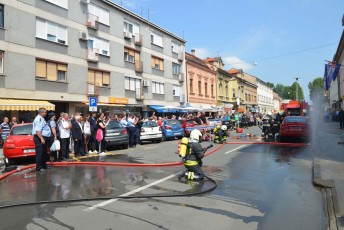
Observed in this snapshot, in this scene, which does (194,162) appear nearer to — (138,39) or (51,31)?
(51,31)

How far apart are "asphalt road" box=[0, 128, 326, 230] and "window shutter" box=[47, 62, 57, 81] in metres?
15.3

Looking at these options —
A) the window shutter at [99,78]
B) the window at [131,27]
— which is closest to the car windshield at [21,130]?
the window shutter at [99,78]

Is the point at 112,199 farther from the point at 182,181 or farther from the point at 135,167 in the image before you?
the point at 135,167

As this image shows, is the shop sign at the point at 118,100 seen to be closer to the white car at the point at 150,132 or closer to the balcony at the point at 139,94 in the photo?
the balcony at the point at 139,94

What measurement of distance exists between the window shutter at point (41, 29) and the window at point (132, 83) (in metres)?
9.99

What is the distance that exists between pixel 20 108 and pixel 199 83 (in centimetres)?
3082

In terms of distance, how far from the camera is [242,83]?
230 feet

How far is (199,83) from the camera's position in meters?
47.5

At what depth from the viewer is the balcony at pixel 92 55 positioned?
1066 inches

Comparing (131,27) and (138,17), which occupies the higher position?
(138,17)

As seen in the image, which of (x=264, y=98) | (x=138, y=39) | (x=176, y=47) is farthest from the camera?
(x=264, y=98)

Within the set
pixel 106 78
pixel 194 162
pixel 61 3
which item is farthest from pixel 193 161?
pixel 106 78

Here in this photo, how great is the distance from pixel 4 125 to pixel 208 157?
1022 cm

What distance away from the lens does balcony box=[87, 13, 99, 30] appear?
2727 cm
